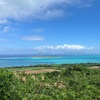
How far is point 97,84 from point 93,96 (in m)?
5.05

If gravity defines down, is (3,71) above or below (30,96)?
above

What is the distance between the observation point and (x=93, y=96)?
56.0 feet

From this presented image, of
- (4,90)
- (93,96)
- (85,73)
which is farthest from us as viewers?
(85,73)

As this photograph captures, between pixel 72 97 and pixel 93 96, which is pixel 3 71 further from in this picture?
pixel 93 96

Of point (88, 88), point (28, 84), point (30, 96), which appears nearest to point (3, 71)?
point (30, 96)

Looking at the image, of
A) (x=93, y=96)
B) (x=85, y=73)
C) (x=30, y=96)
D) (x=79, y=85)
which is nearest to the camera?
(x=30, y=96)

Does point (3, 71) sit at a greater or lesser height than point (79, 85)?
greater

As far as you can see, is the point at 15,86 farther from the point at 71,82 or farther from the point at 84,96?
the point at 71,82

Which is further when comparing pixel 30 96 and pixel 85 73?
pixel 85 73

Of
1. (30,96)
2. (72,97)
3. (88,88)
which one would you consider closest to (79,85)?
(88,88)

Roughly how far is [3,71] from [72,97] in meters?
4.83

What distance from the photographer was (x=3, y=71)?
12.3 m

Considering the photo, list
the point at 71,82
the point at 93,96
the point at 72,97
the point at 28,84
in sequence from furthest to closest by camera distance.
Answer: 1. the point at 71,82
2. the point at 28,84
3. the point at 93,96
4. the point at 72,97

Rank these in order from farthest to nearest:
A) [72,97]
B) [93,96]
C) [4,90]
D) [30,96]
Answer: [93,96] < [72,97] < [30,96] < [4,90]
